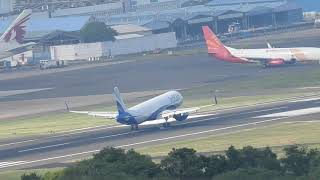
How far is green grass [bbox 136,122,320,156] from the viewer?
83688 millimetres

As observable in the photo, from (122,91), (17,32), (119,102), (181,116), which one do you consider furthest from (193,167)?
(17,32)

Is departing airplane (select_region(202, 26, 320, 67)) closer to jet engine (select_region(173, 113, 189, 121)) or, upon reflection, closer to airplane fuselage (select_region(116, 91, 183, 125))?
airplane fuselage (select_region(116, 91, 183, 125))

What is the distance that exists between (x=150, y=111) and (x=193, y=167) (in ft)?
156

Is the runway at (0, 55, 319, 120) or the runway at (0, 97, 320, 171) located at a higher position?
the runway at (0, 97, 320, 171)

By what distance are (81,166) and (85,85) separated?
102m

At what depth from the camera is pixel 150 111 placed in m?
100

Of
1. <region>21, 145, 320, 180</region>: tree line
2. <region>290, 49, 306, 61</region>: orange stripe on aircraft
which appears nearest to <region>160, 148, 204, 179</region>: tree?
<region>21, 145, 320, 180</region>: tree line

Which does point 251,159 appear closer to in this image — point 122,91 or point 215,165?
point 215,165

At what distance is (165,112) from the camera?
102 m

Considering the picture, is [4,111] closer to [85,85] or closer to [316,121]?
[85,85]

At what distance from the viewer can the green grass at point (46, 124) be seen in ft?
349

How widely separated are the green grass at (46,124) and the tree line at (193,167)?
167 feet

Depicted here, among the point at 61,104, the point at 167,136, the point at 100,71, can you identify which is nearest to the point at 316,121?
the point at 167,136

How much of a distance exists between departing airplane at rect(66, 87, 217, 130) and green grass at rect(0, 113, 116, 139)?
→ 6260 millimetres
